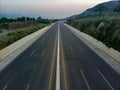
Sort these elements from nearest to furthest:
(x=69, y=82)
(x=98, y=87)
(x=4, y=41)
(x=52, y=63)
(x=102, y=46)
Answer: (x=98, y=87), (x=69, y=82), (x=52, y=63), (x=102, y=46), (x=4, y=41)

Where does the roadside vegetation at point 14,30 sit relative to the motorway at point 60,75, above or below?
below

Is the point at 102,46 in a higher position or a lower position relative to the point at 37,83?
lower

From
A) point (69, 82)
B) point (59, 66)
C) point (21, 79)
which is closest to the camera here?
point (69, 82)

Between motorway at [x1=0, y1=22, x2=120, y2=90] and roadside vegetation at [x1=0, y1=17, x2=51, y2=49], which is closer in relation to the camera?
motorway at [x1=0, y1=22, x2=120, y2=90]

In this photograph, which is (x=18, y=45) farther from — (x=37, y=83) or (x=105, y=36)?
(x=37, y=83)

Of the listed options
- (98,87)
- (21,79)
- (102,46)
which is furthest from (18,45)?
(98,87)

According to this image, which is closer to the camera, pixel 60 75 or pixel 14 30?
pixel 60 75

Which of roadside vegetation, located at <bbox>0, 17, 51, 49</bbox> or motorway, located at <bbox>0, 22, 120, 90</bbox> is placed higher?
motorway, located at <bbox>0, 22, 120, 90</bbox>

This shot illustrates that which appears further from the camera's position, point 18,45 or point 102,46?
point 18,45

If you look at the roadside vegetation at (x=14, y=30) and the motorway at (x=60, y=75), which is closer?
the motorway at (x=60, y=75)

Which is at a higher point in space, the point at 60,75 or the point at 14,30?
the point at 60,75

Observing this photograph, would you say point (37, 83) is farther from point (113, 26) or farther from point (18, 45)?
point (113, 26)
